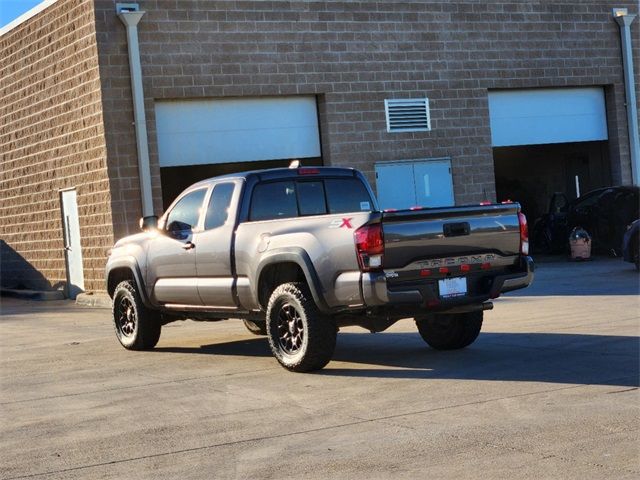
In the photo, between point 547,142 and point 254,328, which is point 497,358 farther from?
point 547,142

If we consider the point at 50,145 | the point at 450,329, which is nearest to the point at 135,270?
the point at 450,329

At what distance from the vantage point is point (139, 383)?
10.6 meters

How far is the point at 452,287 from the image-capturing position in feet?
34.1

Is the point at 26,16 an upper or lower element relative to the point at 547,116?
upper

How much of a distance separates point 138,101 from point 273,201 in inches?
379

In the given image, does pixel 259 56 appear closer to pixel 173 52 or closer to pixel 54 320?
pixel 173 52

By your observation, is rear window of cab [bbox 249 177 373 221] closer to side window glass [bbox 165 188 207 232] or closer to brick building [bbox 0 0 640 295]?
side window glass [bbox 165 188 207 232]

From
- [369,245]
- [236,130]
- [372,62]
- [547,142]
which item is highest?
[372,62]

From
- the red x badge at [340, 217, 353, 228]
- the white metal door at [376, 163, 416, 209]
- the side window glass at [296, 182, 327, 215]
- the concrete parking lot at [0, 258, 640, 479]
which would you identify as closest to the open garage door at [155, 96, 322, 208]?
the white metal door at [376, 163, 416, 209]

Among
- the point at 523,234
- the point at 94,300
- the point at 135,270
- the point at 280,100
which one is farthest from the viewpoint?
the point at 280,100

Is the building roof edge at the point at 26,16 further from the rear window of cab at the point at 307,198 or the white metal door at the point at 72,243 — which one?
the rear window of cab at the point at 307,198

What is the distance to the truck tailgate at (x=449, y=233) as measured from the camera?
998cm

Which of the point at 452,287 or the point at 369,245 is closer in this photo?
the point at 369,245

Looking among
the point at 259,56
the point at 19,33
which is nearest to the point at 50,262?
the point at 19,33
